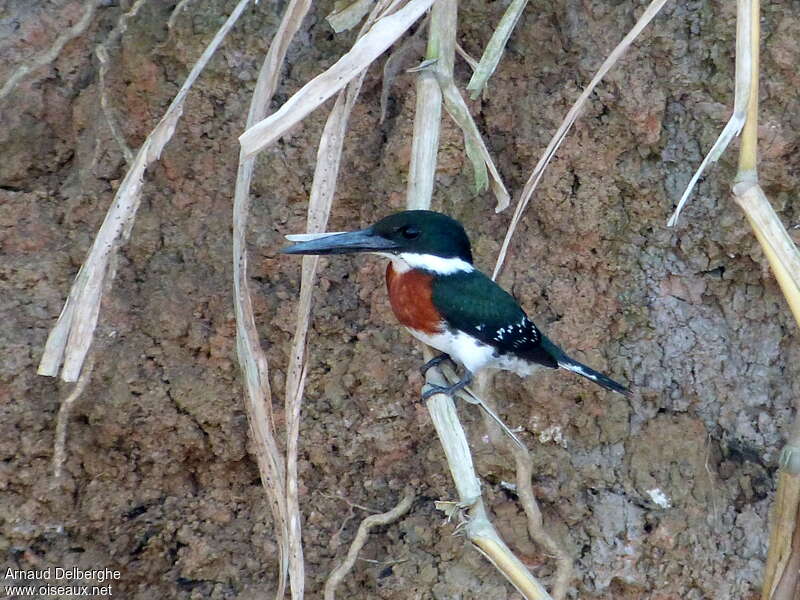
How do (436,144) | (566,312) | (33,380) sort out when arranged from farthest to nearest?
(566,312) < (33,380) < (436,144)

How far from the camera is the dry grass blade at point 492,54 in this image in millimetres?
2279

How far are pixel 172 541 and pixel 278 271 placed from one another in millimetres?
808

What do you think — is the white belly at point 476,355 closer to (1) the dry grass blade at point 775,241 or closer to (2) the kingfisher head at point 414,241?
(2) the kingfisher head at point 414,241

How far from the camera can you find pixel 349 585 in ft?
8.87

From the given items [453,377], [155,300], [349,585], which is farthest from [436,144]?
[349,585]

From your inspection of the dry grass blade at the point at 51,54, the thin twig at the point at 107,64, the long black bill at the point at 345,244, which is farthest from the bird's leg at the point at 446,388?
the dry grass blade at the point at 51,54

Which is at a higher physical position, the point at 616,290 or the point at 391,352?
the point at 616,290

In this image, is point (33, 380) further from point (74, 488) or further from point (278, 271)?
point (278, 271)

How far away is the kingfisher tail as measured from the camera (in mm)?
2664

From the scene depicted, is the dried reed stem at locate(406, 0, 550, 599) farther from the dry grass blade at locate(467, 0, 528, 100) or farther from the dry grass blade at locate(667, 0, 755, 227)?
the dry grass blade at locate(667, 0, 755, 227)

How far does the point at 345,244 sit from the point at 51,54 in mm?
1087

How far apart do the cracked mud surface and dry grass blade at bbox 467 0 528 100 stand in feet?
1.49

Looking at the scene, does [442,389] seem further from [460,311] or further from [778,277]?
[778,277]

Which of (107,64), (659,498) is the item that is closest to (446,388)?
(659,498)
